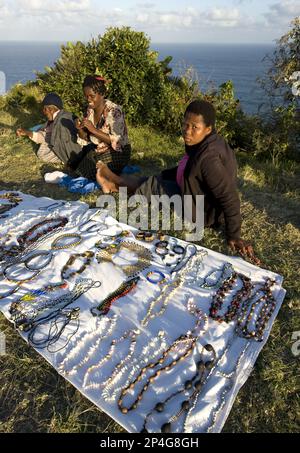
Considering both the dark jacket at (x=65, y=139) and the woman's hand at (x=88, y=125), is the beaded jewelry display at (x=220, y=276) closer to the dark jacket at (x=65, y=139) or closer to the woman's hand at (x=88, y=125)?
the woman's hand at (x=88, y=125)

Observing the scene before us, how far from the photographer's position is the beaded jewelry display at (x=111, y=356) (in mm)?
2279

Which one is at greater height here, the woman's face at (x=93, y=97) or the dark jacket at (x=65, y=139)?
the woman's face at (x=93, y=97)

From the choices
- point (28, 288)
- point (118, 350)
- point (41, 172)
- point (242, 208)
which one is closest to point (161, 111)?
point (41, 172)

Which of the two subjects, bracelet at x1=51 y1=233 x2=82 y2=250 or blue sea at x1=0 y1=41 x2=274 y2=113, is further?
blue sea at x1=0 y1=41 x2=274 y2=113

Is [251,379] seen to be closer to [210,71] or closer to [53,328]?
[53,328]

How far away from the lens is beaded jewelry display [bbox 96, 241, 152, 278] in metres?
3.26

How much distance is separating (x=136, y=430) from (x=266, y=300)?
145 cm

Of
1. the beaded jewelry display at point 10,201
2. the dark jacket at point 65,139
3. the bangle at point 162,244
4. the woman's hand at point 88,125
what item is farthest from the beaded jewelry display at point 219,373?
the dark jacket at point 65,139

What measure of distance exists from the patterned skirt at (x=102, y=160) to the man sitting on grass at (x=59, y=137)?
0.44m

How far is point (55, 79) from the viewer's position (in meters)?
7.49

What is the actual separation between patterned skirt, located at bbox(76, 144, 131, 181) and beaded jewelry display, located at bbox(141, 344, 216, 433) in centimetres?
345

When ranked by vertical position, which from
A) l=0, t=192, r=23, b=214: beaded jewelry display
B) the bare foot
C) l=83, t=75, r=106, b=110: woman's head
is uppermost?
l=83, t=75, r=106, b=110: woman's head

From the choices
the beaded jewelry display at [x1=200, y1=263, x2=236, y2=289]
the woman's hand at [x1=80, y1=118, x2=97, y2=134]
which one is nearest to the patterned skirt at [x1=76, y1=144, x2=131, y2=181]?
the woman's hand at [x1=80, y1=118, x2=97, y2=134]

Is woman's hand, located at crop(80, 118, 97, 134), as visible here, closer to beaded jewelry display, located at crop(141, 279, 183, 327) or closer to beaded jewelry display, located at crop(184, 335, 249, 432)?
beaded jewelry display, located at crop(141, 279, 183, 327)
